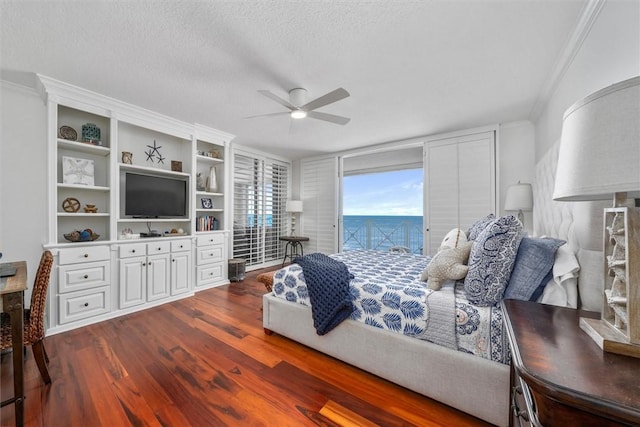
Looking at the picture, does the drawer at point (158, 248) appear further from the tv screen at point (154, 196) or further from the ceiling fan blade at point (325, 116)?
the ceiling fan blade at point (325, 116)

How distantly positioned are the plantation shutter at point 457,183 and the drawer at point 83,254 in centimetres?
444

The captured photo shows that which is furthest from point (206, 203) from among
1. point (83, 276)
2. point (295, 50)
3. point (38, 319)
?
point (295, 50)

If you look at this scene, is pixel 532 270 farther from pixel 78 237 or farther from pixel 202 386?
pixel 78 237

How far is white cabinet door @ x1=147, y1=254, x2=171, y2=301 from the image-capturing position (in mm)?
3188

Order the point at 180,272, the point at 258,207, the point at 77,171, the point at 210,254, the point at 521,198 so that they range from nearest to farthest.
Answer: the point at 77,171 < the point at 521,198 < the point at 180,272 < the point at 210,254 < the point at 258,207

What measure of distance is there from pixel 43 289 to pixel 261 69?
7.68 ft

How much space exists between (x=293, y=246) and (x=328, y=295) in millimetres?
3904

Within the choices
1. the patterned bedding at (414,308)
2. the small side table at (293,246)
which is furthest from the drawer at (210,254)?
the patterned bedding at (414,308)

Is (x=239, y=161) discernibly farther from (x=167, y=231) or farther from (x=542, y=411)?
(x=542, y=411)

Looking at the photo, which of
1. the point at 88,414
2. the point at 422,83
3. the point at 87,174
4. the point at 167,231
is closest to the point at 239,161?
the point at 167,231

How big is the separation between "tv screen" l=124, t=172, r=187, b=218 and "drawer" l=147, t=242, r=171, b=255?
396 millimetres

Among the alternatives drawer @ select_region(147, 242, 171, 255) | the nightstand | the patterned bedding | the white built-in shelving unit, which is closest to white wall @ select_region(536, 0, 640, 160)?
the nightstand

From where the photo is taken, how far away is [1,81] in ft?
7.93

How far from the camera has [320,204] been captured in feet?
18.4
